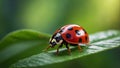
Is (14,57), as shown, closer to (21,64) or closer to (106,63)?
(21,64)

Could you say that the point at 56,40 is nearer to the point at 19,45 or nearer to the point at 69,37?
the point at 69,37

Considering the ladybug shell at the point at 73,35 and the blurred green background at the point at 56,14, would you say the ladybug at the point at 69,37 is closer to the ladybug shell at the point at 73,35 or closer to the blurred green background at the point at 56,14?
the ladybug shell at the point at 73,35

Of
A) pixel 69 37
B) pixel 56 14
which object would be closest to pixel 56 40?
pixel 69 37

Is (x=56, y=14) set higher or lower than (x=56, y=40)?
higher

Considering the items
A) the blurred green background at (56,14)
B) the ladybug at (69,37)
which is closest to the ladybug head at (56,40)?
the ladybug at (69,37)

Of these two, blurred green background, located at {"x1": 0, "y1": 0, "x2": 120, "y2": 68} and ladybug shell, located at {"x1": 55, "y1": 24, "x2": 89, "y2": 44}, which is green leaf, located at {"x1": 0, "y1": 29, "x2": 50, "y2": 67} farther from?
blurred green background, located at {"x1": 0, "y1": 0, "x2": 120, "y2": 68}

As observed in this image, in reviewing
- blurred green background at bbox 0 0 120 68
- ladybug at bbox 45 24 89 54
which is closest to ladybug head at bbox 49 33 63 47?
ladybug at bbox 45 24 89 54

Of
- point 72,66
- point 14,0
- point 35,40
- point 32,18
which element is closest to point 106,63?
point 72,66

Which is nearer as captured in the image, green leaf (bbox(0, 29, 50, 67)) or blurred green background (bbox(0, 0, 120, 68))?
green leaf (bbox(0, 29, 50, 67))
